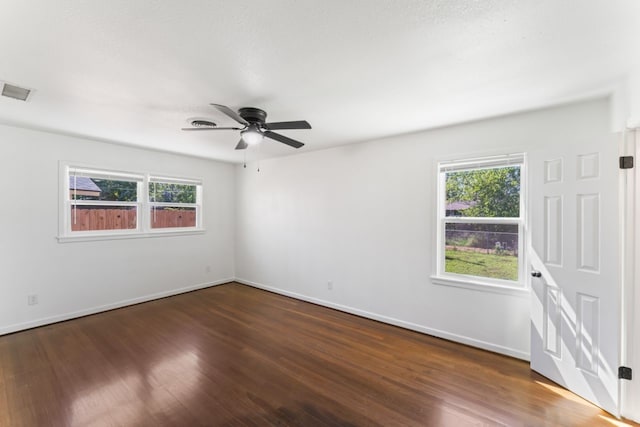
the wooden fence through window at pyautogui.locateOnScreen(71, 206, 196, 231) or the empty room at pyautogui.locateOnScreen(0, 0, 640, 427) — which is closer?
the empty room at pyautogui.locateOnScreen(0, 0, 640, 427)

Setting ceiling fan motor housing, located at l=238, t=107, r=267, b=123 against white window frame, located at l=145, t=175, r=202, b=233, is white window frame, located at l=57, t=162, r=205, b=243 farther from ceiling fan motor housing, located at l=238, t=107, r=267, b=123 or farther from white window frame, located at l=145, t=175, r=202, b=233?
ceiling fan motor housing, located at l=238, t=107, r=267, b=123

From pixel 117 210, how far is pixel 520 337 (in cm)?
549

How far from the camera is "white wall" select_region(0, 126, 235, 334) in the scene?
3.24 m

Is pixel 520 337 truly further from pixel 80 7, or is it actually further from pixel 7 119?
pixel 7 119

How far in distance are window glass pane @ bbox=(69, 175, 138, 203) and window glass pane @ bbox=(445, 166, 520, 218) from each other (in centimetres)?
468

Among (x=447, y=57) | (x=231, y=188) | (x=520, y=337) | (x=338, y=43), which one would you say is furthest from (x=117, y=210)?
(x=520, y=337)

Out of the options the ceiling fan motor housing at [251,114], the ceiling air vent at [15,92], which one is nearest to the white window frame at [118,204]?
the ceiling air vent at [15,92]

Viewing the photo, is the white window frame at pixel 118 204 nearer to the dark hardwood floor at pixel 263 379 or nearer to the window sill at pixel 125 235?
the window sill at pixel 125 235

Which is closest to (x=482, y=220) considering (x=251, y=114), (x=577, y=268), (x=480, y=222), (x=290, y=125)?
(x=480, y=222)

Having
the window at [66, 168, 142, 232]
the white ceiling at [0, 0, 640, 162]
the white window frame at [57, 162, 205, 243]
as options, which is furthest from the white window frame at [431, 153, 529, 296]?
the window at [66, 168, 142, 232]

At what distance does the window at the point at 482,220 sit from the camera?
2785 millimetres

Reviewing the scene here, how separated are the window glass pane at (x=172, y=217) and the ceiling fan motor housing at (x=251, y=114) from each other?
9.92 ft

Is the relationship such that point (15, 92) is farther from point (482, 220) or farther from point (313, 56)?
point (482, 220)

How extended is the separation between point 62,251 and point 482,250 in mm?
5311
